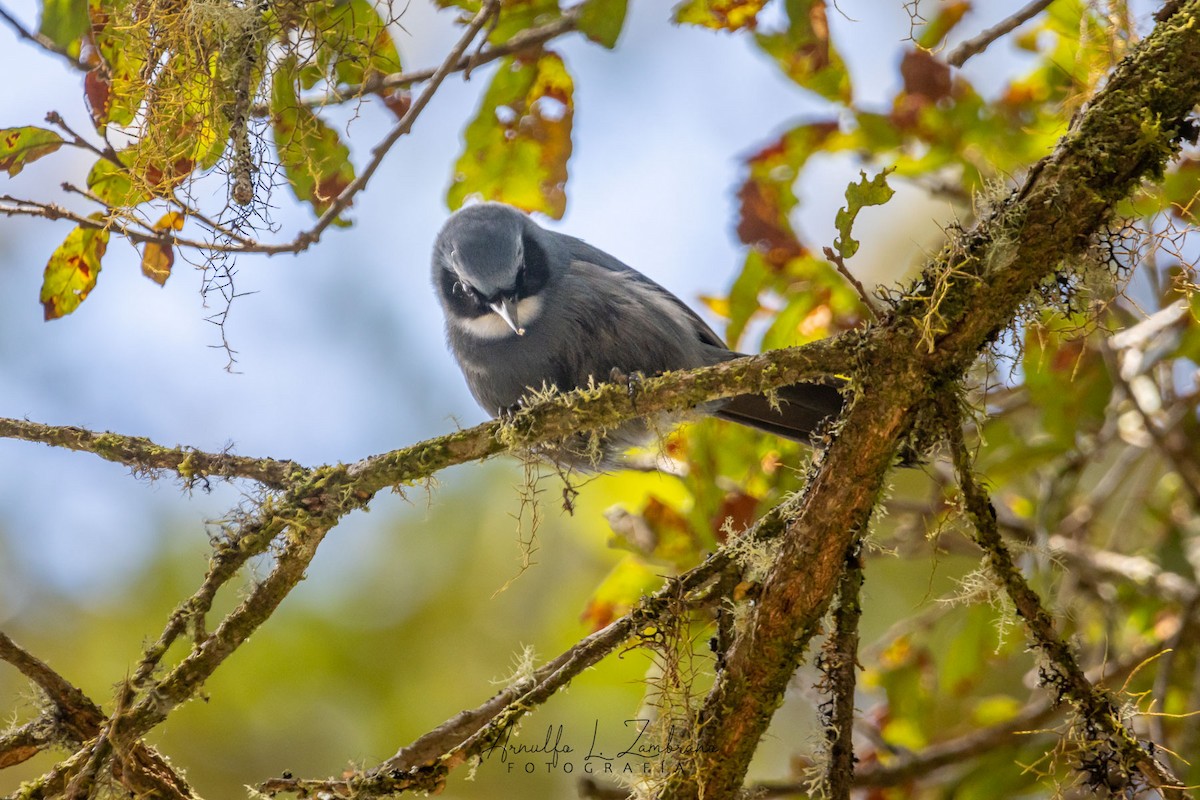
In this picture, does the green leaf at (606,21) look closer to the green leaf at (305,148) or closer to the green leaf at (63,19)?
the green leaf at (305,148)

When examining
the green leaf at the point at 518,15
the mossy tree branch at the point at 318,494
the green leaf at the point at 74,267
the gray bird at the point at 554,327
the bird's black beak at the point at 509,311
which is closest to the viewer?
the mossy tree branch at the point at 318,494

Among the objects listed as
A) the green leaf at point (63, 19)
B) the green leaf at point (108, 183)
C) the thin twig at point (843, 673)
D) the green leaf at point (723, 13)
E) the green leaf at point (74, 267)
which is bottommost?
the thin twig at point (843, 673)

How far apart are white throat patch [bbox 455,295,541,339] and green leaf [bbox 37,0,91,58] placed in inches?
68.3

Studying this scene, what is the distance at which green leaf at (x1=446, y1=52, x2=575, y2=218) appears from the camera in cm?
361

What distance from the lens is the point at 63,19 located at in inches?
118

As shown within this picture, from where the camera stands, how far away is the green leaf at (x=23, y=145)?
2998 mm

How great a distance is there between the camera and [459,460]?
266 cm

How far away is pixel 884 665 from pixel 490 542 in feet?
9.93

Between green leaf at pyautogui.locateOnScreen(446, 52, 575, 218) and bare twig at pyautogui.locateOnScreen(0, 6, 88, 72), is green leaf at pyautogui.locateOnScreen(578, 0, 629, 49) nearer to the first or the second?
green leaf at pyautogui.locateOnScreen(446, 52, 575, 218)

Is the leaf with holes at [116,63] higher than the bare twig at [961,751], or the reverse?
the leaf with holes at [116,63]

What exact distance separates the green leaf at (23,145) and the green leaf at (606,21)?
160cm

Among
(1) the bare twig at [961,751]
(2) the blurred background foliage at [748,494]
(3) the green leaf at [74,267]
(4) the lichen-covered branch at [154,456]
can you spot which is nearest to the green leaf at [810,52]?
(2) the blurred background foliage at [748,494]

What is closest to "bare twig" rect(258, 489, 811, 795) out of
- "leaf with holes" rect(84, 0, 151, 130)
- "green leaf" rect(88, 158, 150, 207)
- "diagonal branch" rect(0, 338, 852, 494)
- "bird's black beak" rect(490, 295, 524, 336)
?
"diagonal branch" rect(0, 338, 852, 494)

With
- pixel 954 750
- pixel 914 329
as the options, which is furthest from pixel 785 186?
pixel 954 750
